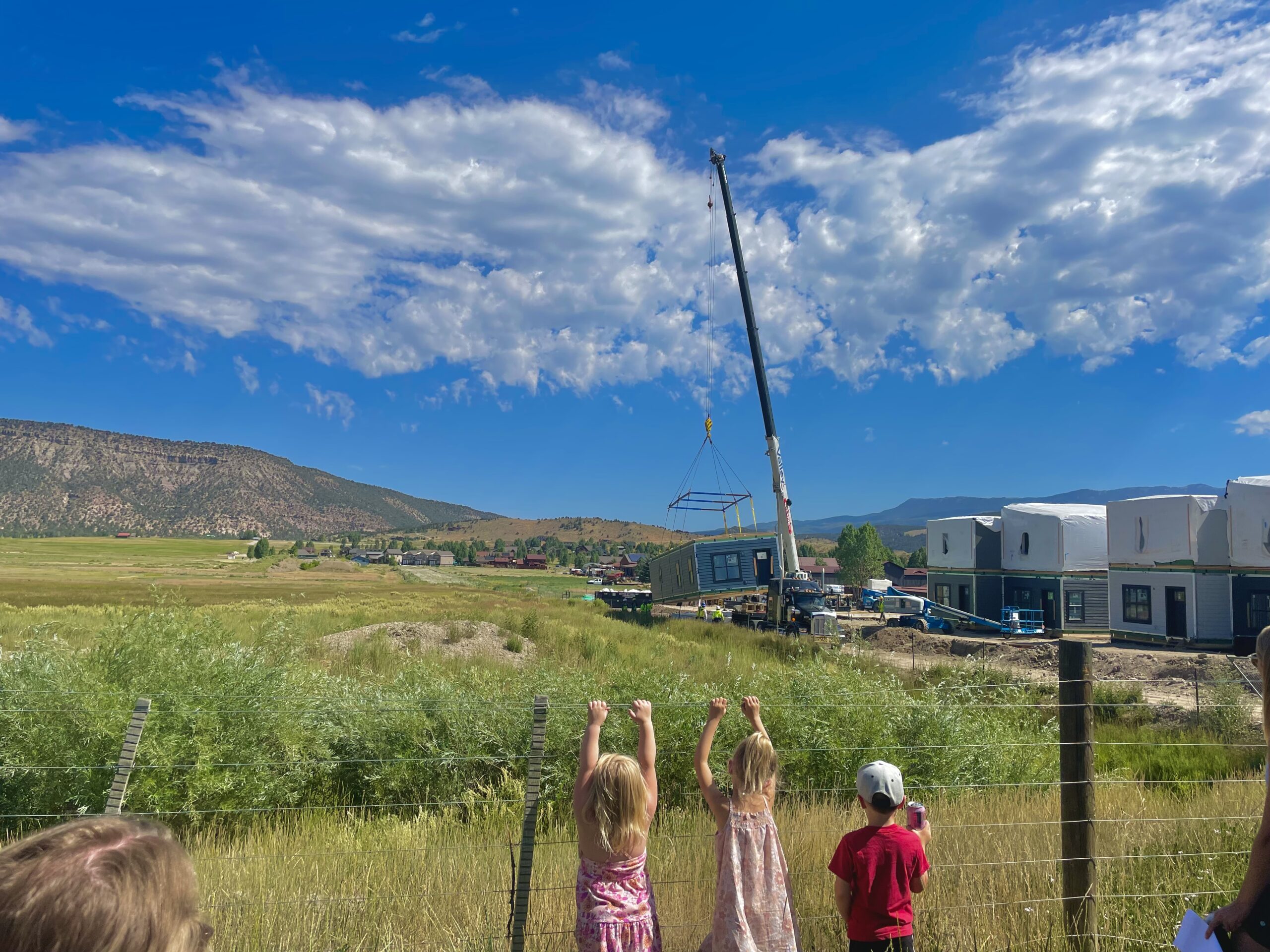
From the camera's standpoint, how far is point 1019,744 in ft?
27.1

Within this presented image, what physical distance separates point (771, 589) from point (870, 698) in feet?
85.8

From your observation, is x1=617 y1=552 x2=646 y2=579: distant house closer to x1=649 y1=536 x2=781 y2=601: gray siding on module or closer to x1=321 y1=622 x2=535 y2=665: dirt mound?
x1=649 y1=536 x2=781 y2=601: gray siding on module

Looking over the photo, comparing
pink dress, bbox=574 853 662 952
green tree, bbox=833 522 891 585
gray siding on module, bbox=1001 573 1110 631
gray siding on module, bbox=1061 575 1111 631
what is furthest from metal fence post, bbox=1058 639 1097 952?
green tree, bbox=833 522 891 585

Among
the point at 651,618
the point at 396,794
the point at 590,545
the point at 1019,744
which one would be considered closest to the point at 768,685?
the point at 1019,744

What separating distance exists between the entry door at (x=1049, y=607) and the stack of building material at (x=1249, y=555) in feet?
29.4

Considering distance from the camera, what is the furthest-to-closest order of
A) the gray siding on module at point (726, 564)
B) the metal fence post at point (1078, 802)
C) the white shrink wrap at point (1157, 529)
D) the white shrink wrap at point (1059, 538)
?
1. the white shrink wrap at point (1059, 538)
2. the gray siding on module at point (726, 564)
3. the white shrink wrap at point (1157, 529)
4. the metal fence post at point (1078, 802)

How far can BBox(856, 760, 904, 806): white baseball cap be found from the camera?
3379 millimetres

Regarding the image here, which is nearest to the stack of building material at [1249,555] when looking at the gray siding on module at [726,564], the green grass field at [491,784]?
the gray siding on module at [726,564]

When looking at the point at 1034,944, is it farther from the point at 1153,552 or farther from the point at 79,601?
the point at 79,601

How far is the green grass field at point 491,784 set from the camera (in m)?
4.57

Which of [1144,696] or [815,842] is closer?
[815,842]

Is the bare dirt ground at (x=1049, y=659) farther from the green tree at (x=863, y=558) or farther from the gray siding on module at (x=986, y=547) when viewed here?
the green tree at (x=863, y=558)

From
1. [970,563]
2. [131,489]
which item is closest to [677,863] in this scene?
[970,563]

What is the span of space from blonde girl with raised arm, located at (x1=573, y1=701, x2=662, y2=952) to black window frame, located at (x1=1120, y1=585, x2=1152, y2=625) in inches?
1333
